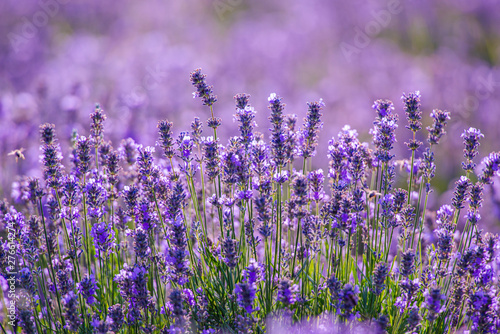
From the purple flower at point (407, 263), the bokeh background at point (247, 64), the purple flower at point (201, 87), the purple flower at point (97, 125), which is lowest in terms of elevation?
the purple flower at point (407, 263)

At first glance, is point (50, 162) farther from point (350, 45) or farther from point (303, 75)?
point (350, 45)

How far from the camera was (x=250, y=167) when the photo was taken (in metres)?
2.68

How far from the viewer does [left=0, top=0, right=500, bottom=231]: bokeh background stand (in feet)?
20.7

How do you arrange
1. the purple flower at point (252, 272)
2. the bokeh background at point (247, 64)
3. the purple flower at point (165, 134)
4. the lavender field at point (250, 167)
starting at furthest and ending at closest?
the bokeh background at point (247, 64), the purple flower at point (165, 134), the lavender field at point (250, 167), the purple flower at point (252, 272)

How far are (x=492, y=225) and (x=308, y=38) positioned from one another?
355 inches

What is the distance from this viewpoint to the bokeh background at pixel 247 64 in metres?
6.32

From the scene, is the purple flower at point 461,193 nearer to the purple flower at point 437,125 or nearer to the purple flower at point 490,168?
the purple flower at point 490,168

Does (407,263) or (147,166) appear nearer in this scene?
(407,263)

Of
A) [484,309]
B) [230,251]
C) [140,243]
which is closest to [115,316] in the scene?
[140,243]

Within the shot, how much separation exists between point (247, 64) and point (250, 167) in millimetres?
8276

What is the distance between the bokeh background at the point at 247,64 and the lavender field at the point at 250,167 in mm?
53

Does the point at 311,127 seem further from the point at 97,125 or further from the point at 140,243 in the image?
the point at 97,125

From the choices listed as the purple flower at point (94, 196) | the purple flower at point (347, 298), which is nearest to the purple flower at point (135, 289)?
the purple flower at point (94, 196)

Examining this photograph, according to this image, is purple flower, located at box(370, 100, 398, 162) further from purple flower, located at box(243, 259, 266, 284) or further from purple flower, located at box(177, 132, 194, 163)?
purple flower, located at box(177, 132, 194, 163)
